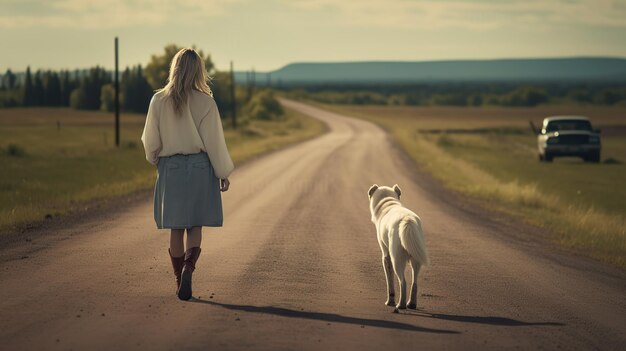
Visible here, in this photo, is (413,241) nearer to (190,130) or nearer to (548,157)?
(190,130)

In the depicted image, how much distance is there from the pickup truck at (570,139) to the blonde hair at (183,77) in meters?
36.9

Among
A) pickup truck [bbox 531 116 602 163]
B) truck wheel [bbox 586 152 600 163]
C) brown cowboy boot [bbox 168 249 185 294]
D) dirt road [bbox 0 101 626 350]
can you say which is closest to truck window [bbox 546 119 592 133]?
pickup truck [bbox 531 116 602 163]

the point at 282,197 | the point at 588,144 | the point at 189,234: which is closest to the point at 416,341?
the point at 189,234

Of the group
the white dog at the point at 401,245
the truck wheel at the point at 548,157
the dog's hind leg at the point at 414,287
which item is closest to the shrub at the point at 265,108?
the truck wheel at the point at 548,157

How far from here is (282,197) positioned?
68.9ft

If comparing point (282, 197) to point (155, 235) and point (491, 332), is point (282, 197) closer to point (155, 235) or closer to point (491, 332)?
point (155, 235)

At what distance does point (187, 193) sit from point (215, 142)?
19.8 inches

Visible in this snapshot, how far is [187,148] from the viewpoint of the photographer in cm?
795

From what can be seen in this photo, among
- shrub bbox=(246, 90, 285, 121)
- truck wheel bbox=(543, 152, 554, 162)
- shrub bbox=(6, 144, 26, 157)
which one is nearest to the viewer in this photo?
truck wheel bbox=(543, 152, 554, 162)

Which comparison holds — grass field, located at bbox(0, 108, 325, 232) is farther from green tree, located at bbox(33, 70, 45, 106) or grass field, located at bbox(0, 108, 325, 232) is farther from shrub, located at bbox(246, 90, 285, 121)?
shrub, located at bbox(246, 90, 285, 121)

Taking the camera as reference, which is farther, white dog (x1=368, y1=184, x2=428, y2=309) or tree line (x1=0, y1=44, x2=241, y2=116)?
tree line (x1=0, y1=44, x2=241, y2=116)

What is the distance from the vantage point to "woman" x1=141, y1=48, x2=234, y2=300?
312 inches

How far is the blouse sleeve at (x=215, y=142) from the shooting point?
26.0 ft

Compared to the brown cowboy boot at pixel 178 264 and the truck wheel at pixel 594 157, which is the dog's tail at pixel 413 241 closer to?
the brown cowboy boot at pixel 178 264
